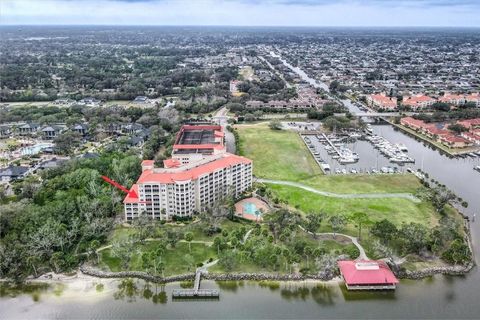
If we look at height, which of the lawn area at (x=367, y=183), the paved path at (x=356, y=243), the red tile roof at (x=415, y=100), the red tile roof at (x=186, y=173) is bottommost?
the paved path at (x=356, y=243)

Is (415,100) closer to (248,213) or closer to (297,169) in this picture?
(297,169)

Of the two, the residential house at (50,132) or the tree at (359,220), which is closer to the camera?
the tree at (359,220)

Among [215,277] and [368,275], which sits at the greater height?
[368,275]

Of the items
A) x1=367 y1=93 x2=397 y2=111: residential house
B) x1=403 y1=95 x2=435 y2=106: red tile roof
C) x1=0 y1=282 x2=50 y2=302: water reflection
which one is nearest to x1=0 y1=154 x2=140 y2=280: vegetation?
x1=0 y1=282 x2=50 y2=302: water reflection

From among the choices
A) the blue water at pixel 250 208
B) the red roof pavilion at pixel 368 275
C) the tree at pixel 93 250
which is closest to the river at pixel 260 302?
the red roof pavilion at pixel 368 275

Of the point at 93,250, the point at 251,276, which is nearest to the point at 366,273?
the point at 251,276

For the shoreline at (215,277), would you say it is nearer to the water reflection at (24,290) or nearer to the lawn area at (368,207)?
the water reflection at (24,290)

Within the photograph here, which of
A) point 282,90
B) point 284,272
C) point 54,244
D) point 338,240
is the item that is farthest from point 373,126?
point 54,244
